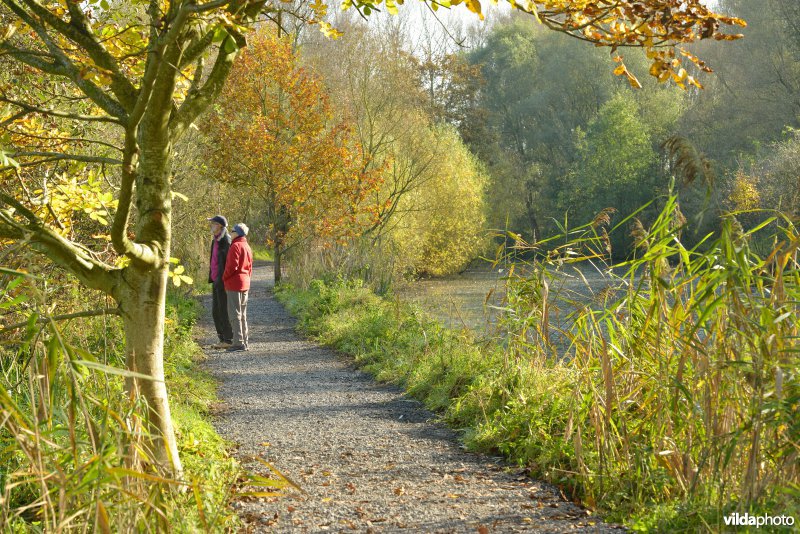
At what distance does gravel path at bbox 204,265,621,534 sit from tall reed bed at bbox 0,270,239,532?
1.38ft

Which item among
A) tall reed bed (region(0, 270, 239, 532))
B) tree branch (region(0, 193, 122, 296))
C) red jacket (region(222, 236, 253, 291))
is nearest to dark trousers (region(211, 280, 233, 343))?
red jacket (region(222, 236, 253, 291))

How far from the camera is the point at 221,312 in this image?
12125 millimetres

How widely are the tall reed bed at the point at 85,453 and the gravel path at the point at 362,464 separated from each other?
0.42 metres

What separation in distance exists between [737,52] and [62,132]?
36.9 metres

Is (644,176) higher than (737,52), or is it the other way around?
(737,52)

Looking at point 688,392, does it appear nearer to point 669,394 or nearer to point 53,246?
point 669,394

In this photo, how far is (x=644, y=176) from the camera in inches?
1563

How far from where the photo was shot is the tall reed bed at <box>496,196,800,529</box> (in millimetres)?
3629

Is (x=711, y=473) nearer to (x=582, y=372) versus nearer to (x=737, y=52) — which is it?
(x=582, y=372)

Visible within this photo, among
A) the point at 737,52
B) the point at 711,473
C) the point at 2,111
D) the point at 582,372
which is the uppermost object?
the point at 737,52

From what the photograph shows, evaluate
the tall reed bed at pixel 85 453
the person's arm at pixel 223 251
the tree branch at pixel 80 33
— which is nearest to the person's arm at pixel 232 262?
the person's arm at pixel 223 251

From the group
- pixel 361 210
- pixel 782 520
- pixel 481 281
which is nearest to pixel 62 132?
pixel 782 520

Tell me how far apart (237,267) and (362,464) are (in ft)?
19.7

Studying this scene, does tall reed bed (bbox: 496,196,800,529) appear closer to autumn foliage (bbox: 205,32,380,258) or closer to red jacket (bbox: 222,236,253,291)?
red jacket (bbox: 222,236,253,291)
